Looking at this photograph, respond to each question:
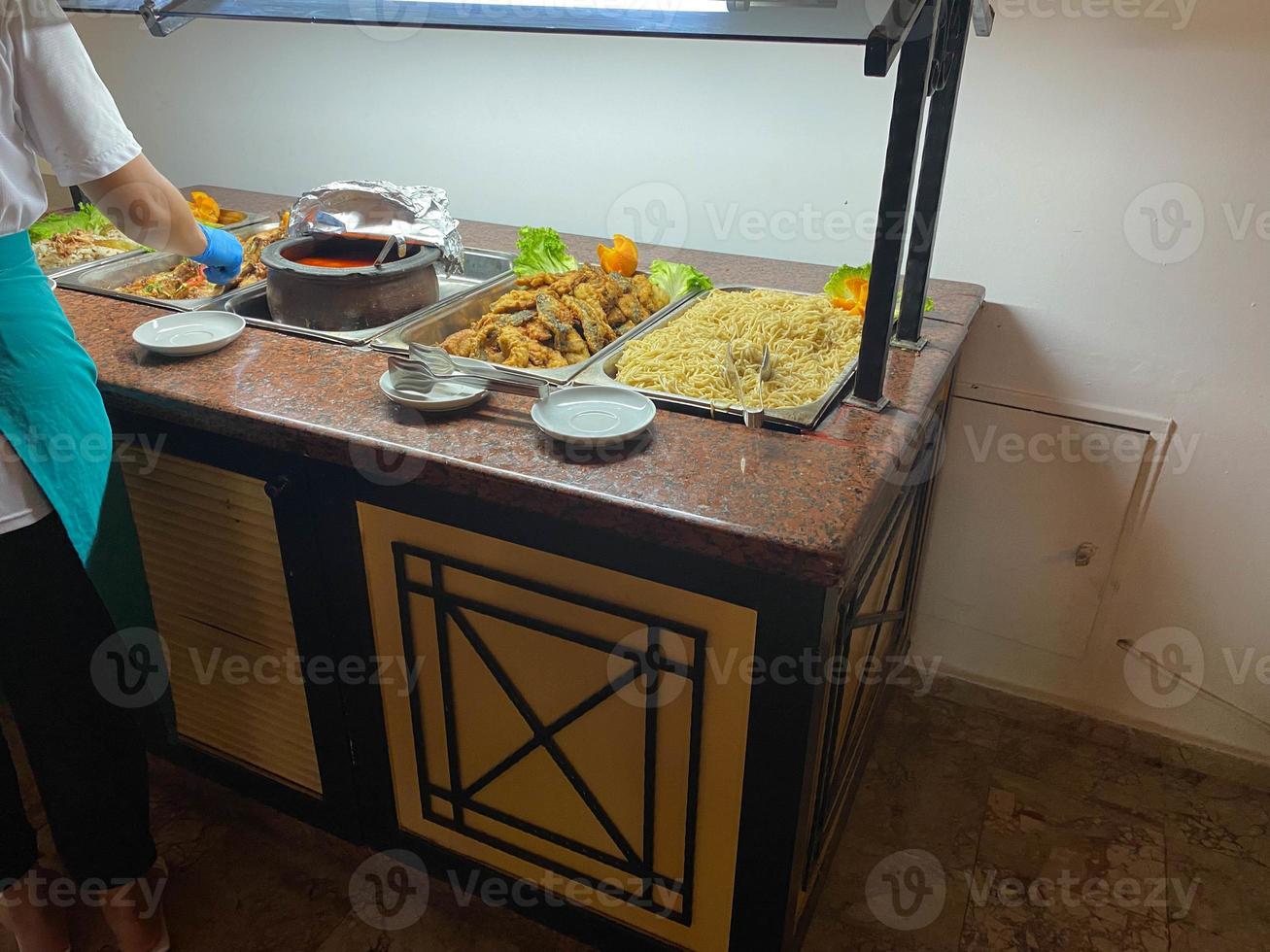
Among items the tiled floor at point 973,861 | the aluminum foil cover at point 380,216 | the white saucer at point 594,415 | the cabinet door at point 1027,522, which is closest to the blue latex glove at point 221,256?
the aluminum foil cover at point 380,216

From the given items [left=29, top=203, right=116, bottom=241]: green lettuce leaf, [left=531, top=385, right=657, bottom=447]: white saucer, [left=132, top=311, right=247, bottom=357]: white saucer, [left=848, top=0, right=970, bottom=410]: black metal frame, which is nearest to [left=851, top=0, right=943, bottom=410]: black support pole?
[left=848, top=0, right=970, bottom=410]: black metal frame

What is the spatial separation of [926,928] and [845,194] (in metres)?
1.49

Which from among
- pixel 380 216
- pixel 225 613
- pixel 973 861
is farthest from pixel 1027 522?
pixel 225 613

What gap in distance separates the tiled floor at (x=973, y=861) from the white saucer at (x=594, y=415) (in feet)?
3.23

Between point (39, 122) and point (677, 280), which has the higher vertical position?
point (39, 122)

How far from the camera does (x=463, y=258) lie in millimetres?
2066

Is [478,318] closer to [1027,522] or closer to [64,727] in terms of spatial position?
[64,727]

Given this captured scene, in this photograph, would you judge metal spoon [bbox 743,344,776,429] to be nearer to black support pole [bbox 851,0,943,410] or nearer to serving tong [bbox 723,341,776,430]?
serving tong [bbox 723,341,776,430]

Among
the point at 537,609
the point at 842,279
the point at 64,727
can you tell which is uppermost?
the point at 842,279

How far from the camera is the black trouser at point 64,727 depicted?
132 cm

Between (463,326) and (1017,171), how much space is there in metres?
1.15

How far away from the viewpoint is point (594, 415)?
52.9 inches

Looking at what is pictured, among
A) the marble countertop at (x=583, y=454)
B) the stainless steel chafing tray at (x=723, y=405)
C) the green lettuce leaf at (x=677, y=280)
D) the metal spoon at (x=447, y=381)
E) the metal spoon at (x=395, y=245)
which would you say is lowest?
the marble countertop at (x=583, y=454)

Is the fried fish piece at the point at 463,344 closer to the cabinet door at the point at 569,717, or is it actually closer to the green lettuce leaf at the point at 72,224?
the cabinet door at the point at 569,717
